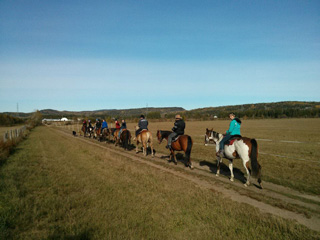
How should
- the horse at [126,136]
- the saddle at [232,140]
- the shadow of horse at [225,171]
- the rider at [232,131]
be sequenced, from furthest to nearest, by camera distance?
the horse at [126,136] → the shadow of horse at [225,171] → the rider at [232,131] → the saddle at [232,140]

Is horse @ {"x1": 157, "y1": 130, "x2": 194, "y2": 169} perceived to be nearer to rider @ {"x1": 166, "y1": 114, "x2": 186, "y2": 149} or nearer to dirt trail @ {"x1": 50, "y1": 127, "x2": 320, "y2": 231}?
rider @ {"x1": 166, "y1": 114, "x2": 186, "y2": 149}

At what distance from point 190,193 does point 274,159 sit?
27.6 feet

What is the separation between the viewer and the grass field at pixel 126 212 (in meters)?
4.68

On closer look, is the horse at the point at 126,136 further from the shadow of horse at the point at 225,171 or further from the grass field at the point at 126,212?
the grass field at the point at 126,212

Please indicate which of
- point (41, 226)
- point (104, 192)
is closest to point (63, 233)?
point (41, 226)

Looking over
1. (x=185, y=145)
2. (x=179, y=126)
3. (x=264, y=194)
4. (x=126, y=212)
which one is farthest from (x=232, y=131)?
(x=126, y=212)

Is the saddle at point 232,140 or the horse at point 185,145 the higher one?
the saddle at point 232,140

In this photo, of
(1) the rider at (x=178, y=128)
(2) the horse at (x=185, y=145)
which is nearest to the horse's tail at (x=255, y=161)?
(2) the horse at (x=185, y=145)

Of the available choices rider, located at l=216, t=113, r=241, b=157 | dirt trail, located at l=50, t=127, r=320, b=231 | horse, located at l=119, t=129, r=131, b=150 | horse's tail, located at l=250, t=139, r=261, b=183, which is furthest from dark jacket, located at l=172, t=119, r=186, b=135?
horse, located at l=119, t=129, r=131, b=150

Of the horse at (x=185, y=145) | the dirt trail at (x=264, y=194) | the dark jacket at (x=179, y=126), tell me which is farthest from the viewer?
the dark jacket at (x=179, y=126)

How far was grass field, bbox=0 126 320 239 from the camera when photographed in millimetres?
4684

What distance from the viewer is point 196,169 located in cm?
1094

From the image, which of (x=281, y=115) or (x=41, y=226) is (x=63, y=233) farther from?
(x=281, y=115)

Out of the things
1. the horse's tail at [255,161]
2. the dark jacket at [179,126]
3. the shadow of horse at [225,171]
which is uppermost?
the dark jacket at [179,126]
